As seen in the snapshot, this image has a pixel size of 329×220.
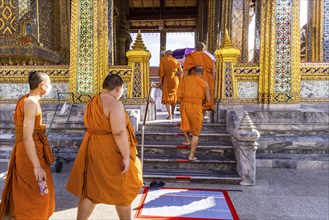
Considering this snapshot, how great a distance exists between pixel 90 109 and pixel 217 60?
Answer: 4.95 metres

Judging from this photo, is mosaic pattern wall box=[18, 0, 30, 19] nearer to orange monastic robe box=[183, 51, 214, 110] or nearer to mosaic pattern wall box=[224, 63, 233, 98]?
orange monastic robe box=[183, 51, 214, 110]

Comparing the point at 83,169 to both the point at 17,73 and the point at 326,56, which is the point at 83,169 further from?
the point at 326,56

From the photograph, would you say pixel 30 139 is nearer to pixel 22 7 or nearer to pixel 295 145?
pixel 295 145

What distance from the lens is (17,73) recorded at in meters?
7.69

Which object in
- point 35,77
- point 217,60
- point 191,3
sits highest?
point 191,3

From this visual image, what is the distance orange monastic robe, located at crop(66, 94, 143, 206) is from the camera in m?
2.64

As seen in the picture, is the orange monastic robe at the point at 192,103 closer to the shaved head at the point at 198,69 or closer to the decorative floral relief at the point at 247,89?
the shaved head at the point at 198,69

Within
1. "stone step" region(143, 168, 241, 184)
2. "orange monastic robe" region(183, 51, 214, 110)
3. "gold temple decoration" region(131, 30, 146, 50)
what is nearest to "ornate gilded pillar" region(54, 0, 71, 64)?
"gold temple decoration" region(131, 30, 146, 50)

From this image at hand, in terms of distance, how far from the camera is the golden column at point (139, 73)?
7.36 m

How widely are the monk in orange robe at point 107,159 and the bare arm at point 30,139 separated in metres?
0.39

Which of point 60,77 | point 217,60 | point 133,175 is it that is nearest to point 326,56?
point 217,60

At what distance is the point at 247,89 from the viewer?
7.34m

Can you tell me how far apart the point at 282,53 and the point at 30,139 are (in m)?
6.57

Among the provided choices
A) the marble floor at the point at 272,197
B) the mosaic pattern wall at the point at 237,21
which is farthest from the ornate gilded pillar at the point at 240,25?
the marble floor at the point at 272,197
